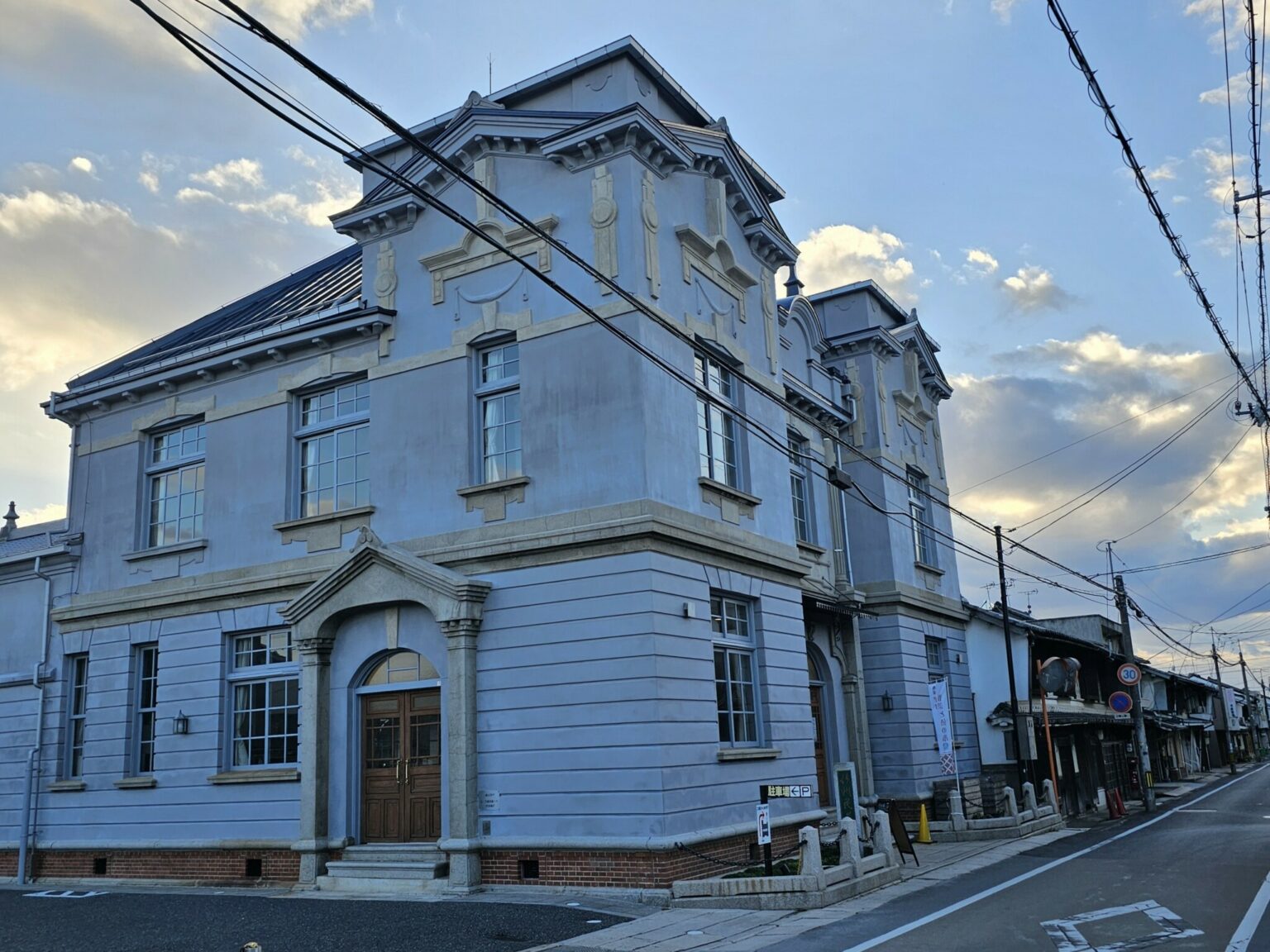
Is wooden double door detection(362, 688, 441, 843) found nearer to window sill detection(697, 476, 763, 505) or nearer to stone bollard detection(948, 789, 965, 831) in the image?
window sill detection(697, 476, 763, 505)

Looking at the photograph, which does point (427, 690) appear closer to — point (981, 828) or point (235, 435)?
point (235, 435)

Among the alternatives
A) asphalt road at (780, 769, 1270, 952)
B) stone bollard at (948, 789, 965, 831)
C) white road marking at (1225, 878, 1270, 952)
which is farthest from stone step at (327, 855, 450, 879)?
stone bollard at (948, 789, 965, 831)

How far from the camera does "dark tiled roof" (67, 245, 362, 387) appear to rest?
2102 centimetres

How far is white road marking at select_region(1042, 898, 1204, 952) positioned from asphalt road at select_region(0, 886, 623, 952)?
4992mm

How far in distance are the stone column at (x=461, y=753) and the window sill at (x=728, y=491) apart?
13.5ft

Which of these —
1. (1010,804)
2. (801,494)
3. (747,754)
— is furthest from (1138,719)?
(747,754)

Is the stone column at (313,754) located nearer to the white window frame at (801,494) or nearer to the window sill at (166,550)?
the window sill at (166,550)

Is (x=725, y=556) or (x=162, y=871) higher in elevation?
(x=725, y=556)

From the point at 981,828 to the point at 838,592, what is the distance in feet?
18.4

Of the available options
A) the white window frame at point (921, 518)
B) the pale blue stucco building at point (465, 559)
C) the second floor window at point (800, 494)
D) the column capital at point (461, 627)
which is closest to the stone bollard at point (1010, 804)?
the pale blue stucco building at point (465, 559)

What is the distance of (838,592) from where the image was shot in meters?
24.2

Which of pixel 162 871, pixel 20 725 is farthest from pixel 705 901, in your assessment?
pixel 20 725

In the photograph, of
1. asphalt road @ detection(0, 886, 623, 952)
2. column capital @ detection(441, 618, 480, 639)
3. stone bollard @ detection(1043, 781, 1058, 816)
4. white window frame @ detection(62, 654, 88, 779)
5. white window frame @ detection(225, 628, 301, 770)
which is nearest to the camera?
asphalt road @ detection(0, 886, 623, 952)

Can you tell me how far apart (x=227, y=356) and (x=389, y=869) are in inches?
392
